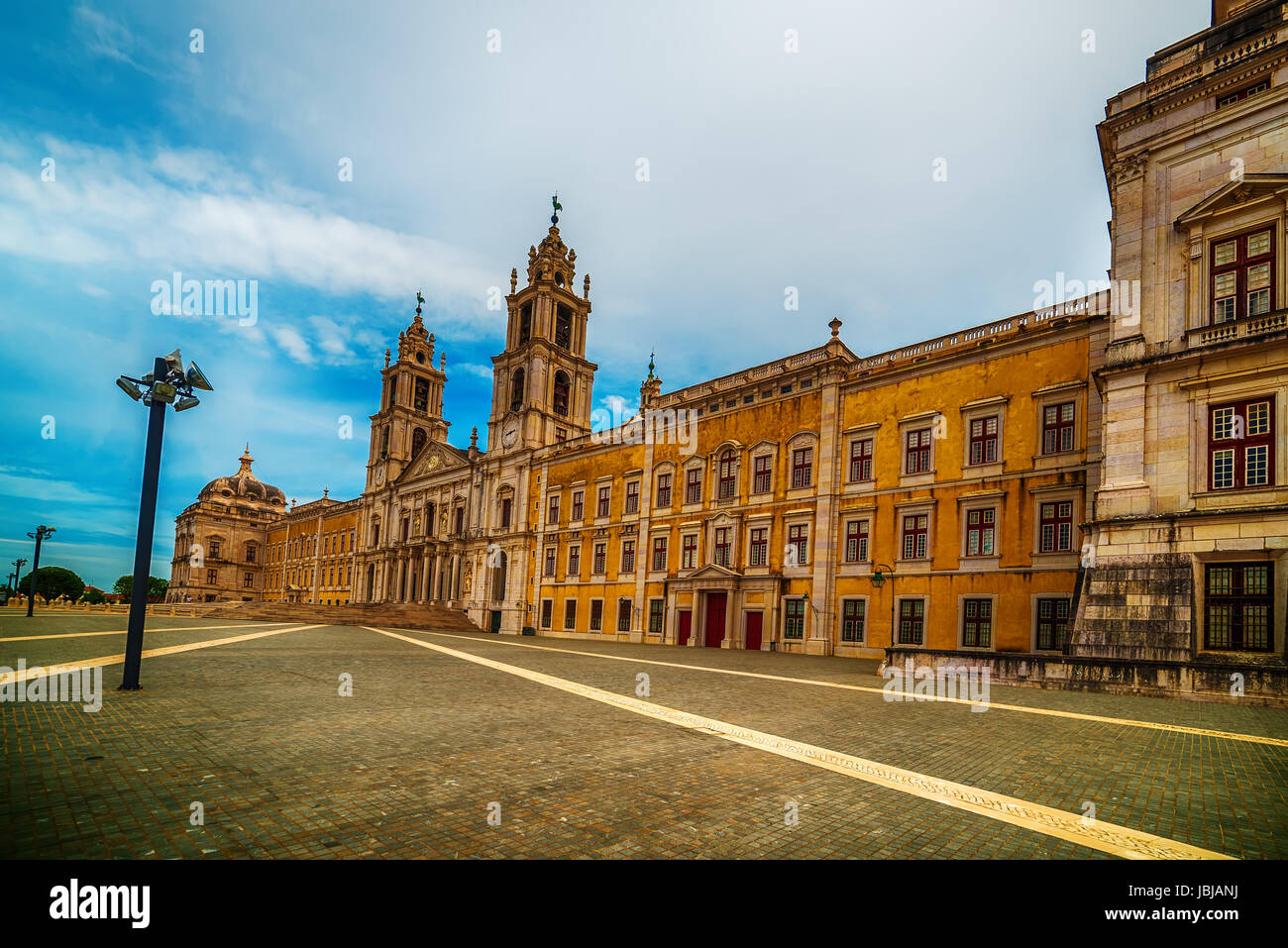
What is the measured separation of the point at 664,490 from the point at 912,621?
15.3 meters

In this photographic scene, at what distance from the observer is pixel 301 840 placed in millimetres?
4395

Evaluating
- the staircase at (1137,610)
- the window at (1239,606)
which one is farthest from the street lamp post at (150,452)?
the window at (1239,606)

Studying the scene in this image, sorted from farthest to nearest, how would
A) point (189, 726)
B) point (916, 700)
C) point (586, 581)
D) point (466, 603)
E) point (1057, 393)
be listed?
1. point (466, 603)
2. point (586, 581)
3. point (1057, 393)
4. point (916, 700)
5. point (189, 726)

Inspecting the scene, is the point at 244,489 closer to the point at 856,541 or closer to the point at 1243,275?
the point at 856,541

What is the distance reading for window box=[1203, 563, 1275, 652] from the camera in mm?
15430

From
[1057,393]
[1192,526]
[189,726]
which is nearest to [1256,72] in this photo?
[1057,393]

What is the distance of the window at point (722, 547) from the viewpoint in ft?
110

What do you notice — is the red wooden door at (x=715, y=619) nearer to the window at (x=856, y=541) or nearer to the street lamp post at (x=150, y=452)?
the window at (x=856, y=541)

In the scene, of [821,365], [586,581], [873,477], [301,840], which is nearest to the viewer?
[301,840]

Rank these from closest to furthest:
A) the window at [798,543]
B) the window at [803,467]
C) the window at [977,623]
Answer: the window at [977,623]
the window at [798,543]
the window at [803,467]

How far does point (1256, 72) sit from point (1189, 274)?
16.7ft

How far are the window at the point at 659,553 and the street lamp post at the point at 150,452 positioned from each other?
27735mm

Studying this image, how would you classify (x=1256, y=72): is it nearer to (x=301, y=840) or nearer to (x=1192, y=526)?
(x=1192, y=526)

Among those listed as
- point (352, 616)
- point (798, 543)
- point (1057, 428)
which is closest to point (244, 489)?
point (352, 616)
